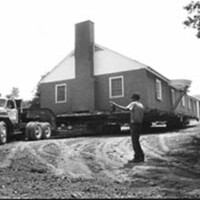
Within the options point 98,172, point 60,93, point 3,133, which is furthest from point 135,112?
point 60,93

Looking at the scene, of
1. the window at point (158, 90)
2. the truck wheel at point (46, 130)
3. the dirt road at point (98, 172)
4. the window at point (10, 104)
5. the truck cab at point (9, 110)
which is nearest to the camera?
the dirt road at point (98, 172)

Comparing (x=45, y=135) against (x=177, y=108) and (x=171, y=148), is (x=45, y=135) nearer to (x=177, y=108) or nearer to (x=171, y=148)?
(x=171, y=148)

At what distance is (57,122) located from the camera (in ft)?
67.5

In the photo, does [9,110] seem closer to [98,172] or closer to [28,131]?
[28,131]

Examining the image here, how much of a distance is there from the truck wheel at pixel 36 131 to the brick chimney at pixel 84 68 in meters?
5.85

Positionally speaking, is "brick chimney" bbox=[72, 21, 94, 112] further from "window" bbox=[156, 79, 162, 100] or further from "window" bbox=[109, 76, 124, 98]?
"window" bbox=[156, 79, 162, 100]

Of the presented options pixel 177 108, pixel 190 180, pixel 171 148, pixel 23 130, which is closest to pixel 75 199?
pixel 190 180

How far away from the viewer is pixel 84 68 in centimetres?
2272

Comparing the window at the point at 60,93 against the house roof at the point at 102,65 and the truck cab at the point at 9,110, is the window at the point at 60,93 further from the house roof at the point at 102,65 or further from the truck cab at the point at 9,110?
the truck cab at the point at 9,110

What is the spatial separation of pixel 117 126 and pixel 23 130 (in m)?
7.84

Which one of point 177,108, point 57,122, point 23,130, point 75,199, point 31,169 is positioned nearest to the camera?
point 75,199

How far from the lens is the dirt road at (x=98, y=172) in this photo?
610cm

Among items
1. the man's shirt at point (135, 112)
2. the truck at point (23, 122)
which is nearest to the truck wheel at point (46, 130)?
the truck at point (23, 122)

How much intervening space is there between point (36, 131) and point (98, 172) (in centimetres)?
849
